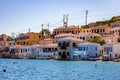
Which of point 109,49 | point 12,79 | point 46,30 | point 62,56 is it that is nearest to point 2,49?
point 46,30

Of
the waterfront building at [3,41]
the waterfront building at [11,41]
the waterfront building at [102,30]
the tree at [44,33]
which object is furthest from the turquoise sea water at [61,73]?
the tree at [44,33]

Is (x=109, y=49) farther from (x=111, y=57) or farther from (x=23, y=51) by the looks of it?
(x=23, y=51)

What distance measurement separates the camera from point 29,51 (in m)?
116

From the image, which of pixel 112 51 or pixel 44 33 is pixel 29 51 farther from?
pixel 112 51

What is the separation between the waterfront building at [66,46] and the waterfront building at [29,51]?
12.9 meters

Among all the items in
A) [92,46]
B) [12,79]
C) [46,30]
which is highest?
[46,30]

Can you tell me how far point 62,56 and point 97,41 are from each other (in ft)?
38.7

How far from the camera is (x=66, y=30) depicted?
122250mm

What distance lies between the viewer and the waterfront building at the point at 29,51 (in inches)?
4456

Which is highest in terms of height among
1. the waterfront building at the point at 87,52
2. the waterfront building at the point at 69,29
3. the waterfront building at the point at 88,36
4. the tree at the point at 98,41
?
the waterfront building at the point at 69,29

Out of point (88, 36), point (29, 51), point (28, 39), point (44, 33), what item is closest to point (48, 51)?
point (29, 51)

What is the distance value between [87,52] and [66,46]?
21.9ft

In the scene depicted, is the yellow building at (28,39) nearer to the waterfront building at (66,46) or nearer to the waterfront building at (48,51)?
the waterfront building at (48,51)

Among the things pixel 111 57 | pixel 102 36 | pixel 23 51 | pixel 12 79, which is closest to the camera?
pixel 12 79
